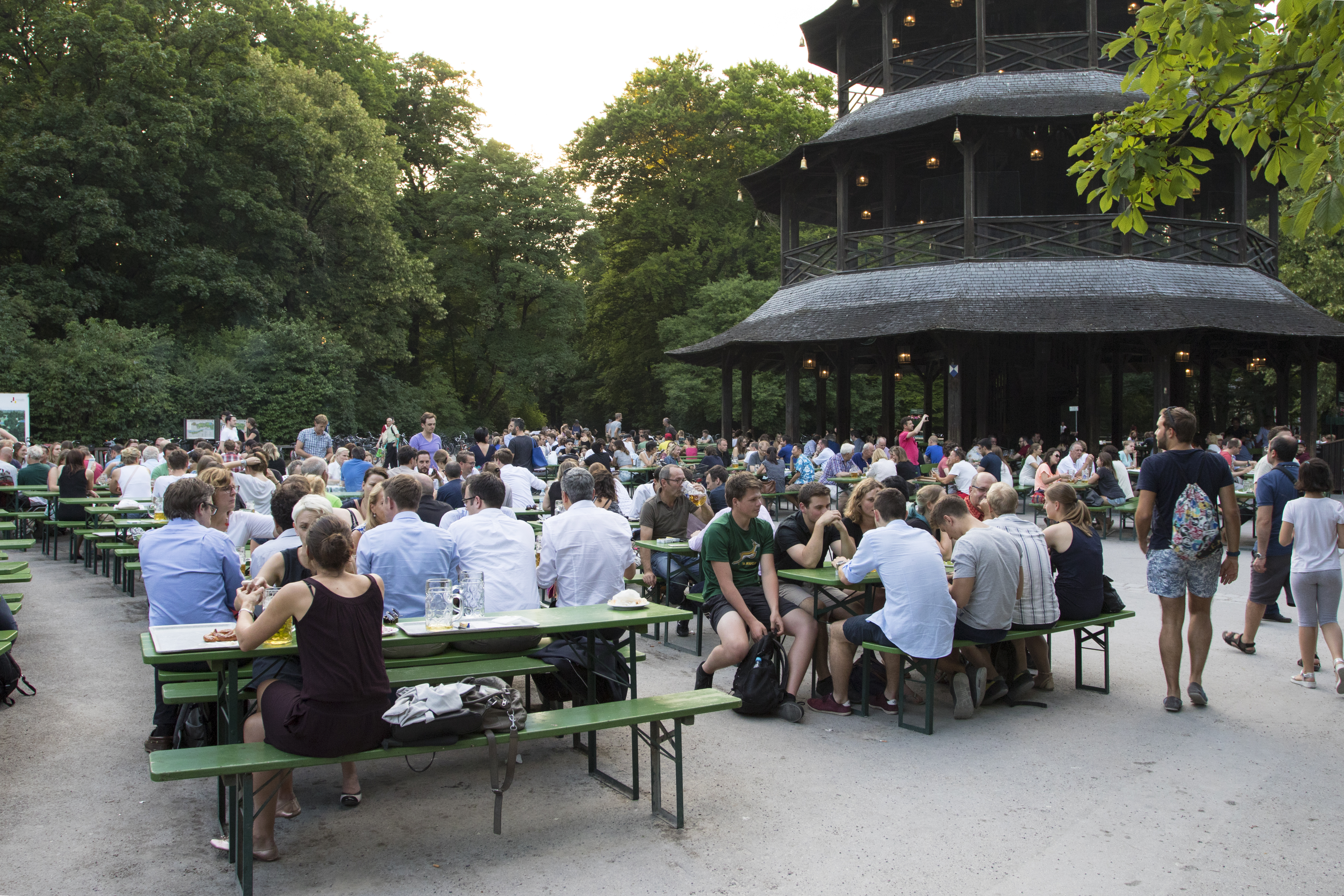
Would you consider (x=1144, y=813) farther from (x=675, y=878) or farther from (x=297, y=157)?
(x=297, y=157)

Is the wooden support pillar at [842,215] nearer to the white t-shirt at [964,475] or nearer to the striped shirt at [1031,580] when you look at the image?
the white t-shirt at [964,475]

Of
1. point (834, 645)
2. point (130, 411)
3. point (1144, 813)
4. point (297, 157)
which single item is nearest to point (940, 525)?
point (834, 645)

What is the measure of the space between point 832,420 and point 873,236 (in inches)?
678

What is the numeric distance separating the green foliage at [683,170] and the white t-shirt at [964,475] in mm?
24258

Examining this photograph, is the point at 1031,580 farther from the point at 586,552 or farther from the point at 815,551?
the point at 586,552

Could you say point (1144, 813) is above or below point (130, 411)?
below

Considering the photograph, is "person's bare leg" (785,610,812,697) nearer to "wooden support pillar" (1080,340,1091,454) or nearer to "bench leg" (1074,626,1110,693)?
"bench leg" (1074,626,1110,693)

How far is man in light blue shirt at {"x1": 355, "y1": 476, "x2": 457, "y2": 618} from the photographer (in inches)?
220

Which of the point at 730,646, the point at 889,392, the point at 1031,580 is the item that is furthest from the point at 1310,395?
the point at 730,646

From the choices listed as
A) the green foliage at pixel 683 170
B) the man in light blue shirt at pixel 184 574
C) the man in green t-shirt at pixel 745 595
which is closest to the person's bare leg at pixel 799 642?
the man in green t-shirt at pixel 745 595

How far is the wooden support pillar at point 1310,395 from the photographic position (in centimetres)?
2108

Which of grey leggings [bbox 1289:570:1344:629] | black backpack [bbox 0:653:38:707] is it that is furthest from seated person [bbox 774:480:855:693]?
black backpack [bbox 0:653:38:707]

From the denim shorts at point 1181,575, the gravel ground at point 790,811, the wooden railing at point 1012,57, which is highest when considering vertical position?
the wooden railing at point 1012,57

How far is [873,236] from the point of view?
75.5 ft
